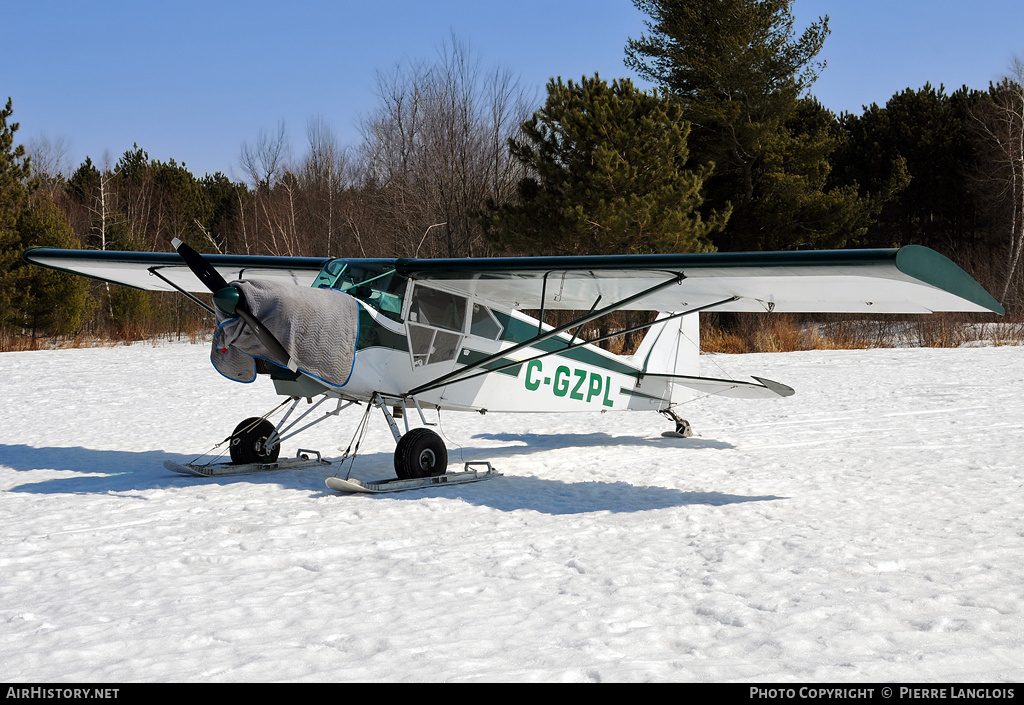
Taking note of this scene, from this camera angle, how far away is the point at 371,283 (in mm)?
7160

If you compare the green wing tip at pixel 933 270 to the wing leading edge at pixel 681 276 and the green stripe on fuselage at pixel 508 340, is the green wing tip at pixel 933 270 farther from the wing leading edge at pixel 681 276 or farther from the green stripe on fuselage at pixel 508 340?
the green stripe on fuselage at pixel 508 340

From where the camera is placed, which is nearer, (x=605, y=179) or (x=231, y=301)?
(x=231, y=301)

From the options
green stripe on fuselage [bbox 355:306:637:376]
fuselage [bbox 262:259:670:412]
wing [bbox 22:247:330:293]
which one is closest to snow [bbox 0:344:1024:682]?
fuselage [bbox 262:259:670:412]

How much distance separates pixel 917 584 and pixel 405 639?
2626 millimetres

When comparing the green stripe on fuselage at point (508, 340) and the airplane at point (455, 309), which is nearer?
the airplane at point (455, 309)

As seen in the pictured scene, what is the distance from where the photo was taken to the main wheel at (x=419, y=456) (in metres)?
7.14

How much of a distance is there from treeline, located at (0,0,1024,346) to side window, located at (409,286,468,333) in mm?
16391

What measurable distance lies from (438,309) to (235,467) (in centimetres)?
252

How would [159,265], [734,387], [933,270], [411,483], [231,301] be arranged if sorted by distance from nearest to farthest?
[933,270]
[231,301]
[411,483]
[159,265]
[734,387]

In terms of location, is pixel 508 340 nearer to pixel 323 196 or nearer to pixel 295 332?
pixel 295 332

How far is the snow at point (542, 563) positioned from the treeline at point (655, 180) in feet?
53.5

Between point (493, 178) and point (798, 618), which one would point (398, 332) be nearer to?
point (798, 618)

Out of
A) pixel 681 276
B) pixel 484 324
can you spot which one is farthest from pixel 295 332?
pixel 681 276

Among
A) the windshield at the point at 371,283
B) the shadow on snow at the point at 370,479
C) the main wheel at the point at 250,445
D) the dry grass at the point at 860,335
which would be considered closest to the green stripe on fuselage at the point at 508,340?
the windshield at the point at 371,283
